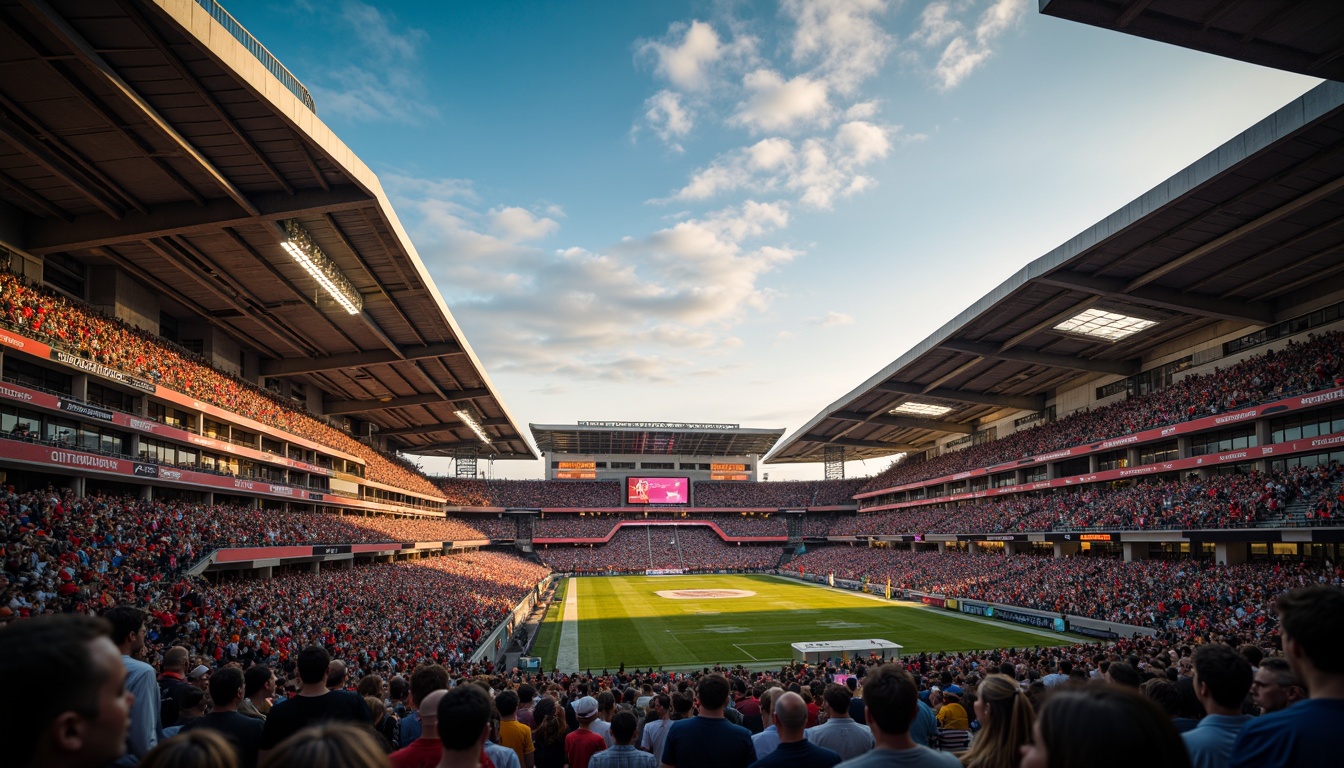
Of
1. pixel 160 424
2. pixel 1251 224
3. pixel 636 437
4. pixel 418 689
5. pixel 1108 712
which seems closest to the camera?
pixel 1108 712

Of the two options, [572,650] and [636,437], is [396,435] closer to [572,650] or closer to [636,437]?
[636,437]

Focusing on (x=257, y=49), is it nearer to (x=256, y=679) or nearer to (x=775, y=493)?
(x=256, y=679)

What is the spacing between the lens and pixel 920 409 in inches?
2539

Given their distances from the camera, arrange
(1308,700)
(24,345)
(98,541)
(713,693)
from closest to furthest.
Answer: (1308,700)
(713,693)
(98,541)
(24,345)

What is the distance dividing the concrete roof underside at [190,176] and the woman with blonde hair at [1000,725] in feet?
61.2

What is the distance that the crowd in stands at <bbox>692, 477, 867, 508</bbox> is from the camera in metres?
95.9

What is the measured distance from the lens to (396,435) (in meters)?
73.9

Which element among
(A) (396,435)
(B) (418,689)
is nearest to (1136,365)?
(B) (418,689)

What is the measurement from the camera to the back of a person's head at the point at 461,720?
3.62 metres

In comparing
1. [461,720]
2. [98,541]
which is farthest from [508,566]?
[461,720]

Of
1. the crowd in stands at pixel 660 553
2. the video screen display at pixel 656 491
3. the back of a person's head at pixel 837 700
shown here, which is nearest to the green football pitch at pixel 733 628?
the crowd in stands at pixel 660 553

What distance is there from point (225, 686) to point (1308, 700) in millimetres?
6558

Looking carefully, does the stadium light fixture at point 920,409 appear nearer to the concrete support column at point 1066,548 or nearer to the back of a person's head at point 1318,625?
the concrete support column at point 1066,548

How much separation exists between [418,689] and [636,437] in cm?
8723
